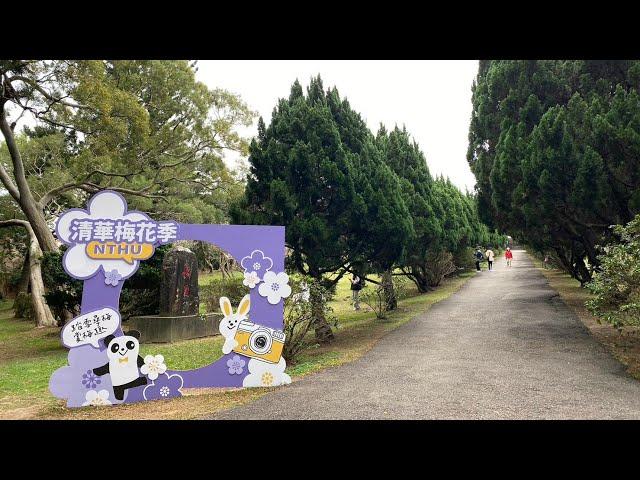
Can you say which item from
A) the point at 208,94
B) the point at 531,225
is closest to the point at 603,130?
the point at 531,225

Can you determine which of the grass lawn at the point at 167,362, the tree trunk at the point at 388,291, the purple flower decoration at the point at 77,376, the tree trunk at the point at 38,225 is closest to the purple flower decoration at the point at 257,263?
the grass lawn at the point at 167,362

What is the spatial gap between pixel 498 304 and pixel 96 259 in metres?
11.8

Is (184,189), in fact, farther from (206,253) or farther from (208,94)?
(208,94)

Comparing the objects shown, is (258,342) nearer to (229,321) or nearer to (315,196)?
(229,321)

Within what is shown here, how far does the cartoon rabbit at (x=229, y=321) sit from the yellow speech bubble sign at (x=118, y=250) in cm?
117

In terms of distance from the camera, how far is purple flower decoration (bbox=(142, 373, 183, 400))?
5.55 m

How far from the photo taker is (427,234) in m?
16.2

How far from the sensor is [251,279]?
6.06 metres

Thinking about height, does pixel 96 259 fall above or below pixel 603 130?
below

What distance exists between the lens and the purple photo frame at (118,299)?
5.42 metres

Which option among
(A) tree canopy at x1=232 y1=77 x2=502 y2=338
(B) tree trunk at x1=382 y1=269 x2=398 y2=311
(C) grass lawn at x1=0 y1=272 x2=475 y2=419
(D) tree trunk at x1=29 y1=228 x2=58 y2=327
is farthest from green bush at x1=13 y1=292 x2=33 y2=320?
(B) tree trunk at x1=382 y1=269 x2=398 y2=311

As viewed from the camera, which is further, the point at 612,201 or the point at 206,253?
the point at 206,253

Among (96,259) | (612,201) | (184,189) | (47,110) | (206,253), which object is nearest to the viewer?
(96,259)

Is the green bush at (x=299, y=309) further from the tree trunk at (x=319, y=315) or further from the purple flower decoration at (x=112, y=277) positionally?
the purple flower decoration at (x=112, y=277)
